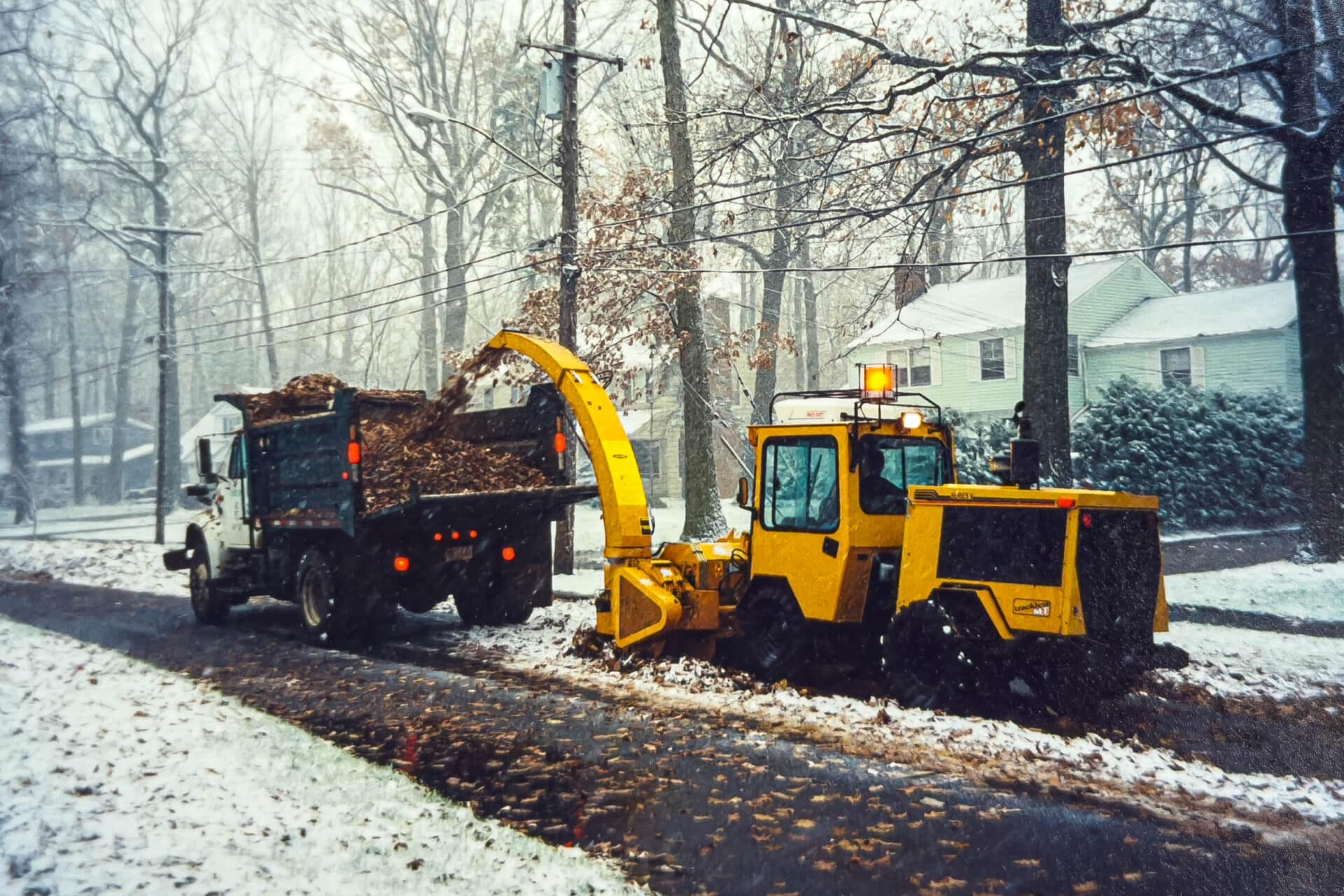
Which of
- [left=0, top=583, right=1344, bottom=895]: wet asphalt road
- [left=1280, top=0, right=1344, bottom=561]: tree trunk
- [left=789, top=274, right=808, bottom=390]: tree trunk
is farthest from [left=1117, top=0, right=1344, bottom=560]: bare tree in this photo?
[left=789, top=274, right=808, bottom=390]: tree trunk

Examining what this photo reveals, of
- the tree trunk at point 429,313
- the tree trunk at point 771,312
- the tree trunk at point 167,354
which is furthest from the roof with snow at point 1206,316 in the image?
the tree trunk at point 167,354

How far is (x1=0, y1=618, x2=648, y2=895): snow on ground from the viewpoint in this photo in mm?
4652

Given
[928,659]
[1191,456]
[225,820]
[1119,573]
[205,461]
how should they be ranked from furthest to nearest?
[1191,456] < [205,461] < [928,659] < [1119,573] < [225,820]

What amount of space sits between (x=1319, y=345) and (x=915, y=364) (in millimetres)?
17418

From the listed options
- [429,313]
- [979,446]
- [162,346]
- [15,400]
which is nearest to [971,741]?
[979,446]

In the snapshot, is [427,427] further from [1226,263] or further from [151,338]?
[1226,263]

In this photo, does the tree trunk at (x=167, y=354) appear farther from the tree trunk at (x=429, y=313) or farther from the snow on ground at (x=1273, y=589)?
the snow on ground at (x=1273, y=589)

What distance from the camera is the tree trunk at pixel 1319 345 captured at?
1572 cm

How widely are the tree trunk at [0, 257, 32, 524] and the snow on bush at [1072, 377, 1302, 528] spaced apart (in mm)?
30169

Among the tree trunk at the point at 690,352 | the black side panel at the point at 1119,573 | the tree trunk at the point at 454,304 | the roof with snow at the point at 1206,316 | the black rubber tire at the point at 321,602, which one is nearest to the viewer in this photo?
the black side panel at the point at 1119,573

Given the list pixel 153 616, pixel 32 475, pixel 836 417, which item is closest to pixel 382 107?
pixel 32 475

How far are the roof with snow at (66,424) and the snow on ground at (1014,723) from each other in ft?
216

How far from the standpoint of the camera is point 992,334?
102 ft

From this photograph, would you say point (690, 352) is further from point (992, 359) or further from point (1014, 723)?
point (992, 359)
